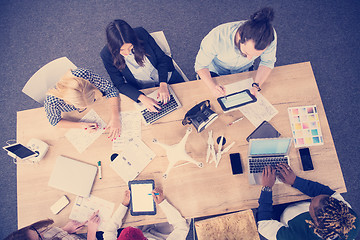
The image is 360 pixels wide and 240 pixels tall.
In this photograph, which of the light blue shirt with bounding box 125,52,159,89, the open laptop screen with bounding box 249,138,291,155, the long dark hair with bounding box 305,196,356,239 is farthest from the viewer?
the light blue shirt with bounding box 125,52,159,89

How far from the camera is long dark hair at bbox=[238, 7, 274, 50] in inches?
50.6

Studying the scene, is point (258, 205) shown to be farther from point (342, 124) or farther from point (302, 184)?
point (342, 124)

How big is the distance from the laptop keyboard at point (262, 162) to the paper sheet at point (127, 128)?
78 cm

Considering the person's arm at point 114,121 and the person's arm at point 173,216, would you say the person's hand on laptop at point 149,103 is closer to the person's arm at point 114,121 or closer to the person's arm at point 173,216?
the person's arm at point 114,121

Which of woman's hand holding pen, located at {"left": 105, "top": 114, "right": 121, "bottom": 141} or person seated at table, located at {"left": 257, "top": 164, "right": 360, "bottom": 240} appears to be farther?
woman's hand holding pen, located at {"left": 105, "top": 114, "right": 121, "bottom": 141}

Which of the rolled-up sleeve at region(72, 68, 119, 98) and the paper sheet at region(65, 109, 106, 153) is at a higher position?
the rolled-up sleeve at region(72, 68, 119, 98)

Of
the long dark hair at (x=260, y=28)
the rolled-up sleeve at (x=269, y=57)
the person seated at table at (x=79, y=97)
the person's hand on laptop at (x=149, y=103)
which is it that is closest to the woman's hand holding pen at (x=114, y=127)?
the person seated at table at (x=79, y=97)

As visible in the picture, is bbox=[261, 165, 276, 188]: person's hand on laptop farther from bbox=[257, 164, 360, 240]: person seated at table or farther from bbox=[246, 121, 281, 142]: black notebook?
bbox=[246, 121, 281, 142]: black notebook

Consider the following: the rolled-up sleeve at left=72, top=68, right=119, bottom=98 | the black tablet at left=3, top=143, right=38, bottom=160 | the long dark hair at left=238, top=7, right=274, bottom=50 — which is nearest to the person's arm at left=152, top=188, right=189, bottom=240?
the rolled-up sleeve at left=72, top=68, right=119, bottom=98

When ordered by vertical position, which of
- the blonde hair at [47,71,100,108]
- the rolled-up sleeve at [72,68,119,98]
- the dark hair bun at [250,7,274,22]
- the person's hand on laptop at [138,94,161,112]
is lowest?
the person's hand on laptop at [138,94,161,112]

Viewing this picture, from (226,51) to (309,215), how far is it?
117cm

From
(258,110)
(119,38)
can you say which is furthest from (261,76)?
(119,38)

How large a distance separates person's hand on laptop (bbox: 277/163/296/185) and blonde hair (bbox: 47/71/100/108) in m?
1.33

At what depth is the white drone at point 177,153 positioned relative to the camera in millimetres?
1534
